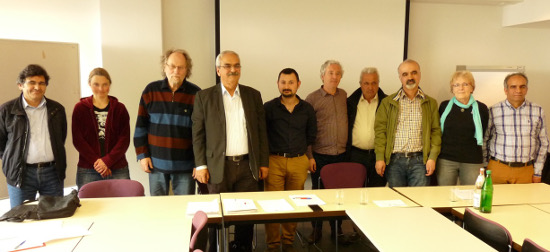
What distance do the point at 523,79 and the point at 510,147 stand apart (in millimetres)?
629

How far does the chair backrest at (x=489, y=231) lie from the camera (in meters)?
1.94

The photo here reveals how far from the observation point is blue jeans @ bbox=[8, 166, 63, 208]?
302 cm

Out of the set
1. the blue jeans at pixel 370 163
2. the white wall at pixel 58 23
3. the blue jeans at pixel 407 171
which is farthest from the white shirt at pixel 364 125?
the white wall at pixel 58 23

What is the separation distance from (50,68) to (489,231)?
423cm

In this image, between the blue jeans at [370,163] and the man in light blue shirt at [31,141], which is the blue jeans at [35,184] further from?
the blue jeans at [370,163]

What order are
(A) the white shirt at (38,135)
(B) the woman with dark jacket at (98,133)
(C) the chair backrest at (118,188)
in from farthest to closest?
1. (B) the woman with dark jacket at (98,133)
2. (A) the white shirt at (38,135)
3. (C) the chair backrest at (118,188)

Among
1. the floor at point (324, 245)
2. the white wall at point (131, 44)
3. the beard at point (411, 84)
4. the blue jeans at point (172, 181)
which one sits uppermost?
the white wall at point (131, 44)

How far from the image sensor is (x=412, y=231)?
208 centimetres

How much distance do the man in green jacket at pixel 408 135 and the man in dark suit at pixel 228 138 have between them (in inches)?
46.3

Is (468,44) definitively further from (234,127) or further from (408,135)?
(234,127)

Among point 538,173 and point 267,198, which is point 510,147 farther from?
point 267,198

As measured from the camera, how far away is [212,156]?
3039 mm

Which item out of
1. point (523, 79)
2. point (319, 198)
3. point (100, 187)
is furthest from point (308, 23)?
point (100, 187)

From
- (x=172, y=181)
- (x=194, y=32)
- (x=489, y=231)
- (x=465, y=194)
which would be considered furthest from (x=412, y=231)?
(x=194, y=32)
